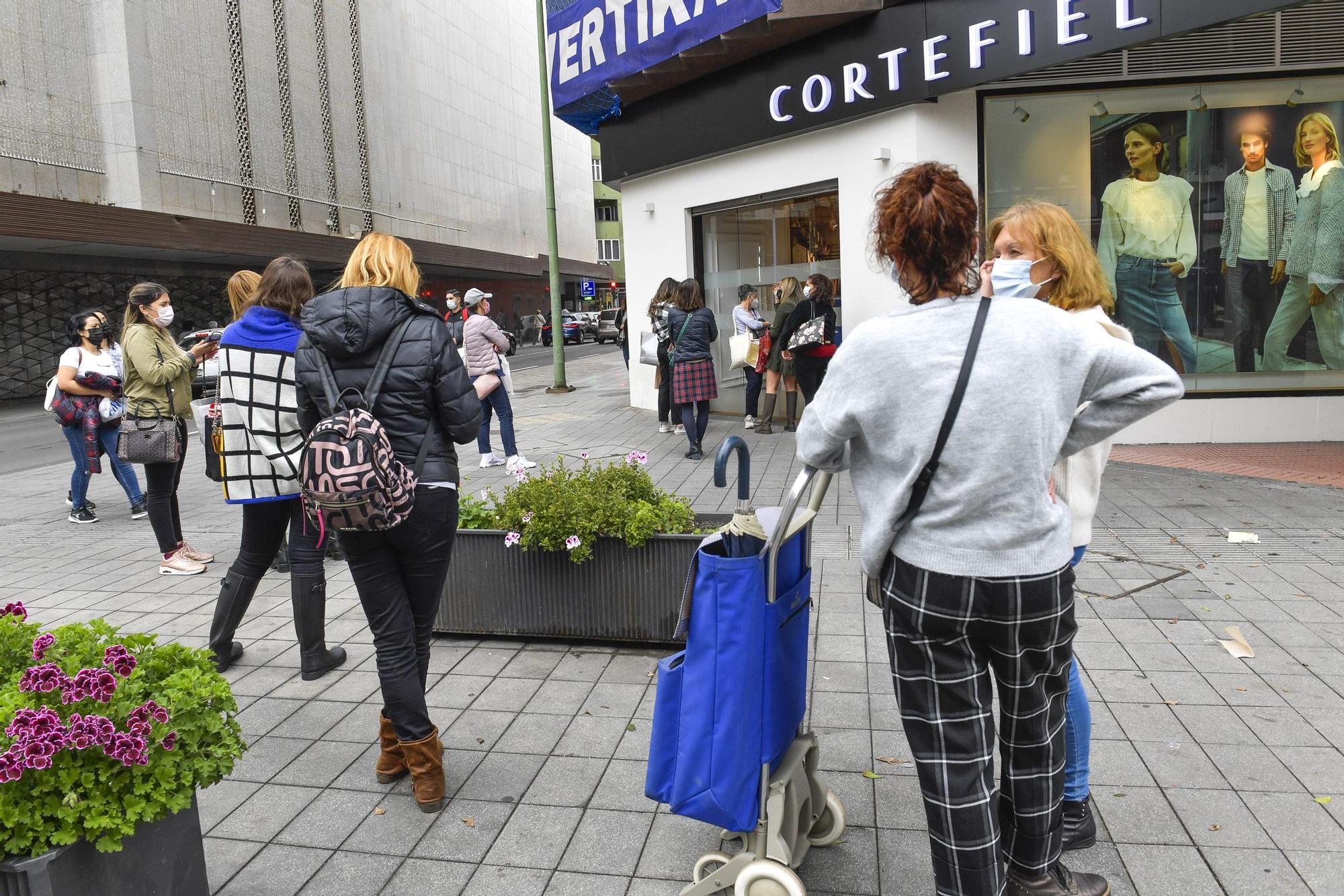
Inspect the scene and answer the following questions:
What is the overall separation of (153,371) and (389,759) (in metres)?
4.00

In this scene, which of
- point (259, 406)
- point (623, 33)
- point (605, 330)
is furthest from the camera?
point (605, 330)

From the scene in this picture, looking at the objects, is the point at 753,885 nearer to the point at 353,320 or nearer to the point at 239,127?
the point at 353,320

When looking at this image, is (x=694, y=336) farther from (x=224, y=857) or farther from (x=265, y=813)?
(x=224, y=857)

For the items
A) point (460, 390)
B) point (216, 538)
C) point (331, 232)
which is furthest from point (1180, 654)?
point (331, 232)

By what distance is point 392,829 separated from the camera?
10.5 feet

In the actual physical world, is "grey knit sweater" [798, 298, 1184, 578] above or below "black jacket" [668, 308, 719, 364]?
below

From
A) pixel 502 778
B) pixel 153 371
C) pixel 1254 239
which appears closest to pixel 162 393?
pixel 153 371

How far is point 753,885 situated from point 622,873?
1.57 feet

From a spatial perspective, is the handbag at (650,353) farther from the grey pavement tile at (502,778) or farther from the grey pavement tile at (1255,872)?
the grey pavement tile at (1255,872)

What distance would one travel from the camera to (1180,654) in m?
4.40

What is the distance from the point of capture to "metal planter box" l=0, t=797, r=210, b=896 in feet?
7.18

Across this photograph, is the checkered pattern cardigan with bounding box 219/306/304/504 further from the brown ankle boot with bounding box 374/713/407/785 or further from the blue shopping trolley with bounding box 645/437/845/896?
the blue shopping trolley with bounding box 645/437/845/896

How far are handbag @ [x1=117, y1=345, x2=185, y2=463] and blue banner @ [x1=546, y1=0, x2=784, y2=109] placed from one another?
A: 686 cm

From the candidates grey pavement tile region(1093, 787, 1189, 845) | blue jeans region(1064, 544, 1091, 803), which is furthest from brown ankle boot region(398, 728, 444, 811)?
grey pavement tile region(1093, 787, 1189, 845)
